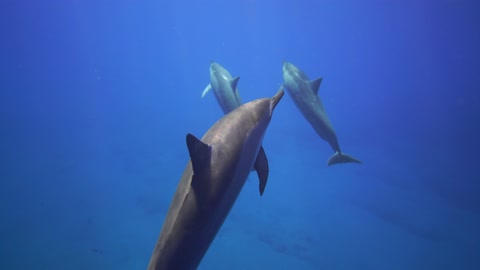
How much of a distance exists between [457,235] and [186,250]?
1406cm

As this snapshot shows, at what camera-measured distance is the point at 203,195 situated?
2.44 m

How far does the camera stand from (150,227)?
11.1 metres

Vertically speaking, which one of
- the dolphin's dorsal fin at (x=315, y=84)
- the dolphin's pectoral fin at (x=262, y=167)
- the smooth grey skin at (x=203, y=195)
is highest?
the dolphin's dorsal fin at (x=315, y=84)

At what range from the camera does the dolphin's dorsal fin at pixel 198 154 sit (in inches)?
94.0

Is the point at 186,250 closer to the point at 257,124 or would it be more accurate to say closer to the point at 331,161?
the point at 257,124

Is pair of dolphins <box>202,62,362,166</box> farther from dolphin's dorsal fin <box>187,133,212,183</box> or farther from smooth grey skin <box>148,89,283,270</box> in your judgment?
dolphin's dorsal fin <box>187,133,212,183</box>

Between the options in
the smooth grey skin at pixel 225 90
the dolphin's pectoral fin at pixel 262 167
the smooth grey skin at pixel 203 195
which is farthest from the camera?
the smooth grey skin at pixel 225 90

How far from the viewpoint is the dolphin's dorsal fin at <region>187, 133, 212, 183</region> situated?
239 centimetres

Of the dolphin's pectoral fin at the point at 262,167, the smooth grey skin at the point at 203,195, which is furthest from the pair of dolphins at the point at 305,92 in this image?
the smooth grey skin at the point at 203,195

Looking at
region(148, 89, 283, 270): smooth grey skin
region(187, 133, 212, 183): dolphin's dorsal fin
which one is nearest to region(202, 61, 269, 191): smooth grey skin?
region(148, 89, 283, 270): smooth grey skin

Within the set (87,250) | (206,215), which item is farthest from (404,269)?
(206,215)

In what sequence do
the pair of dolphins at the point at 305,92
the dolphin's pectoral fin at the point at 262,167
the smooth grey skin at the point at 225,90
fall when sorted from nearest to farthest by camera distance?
1. the dolphin's pectoral fin at the point at 262,167
2. the smooth grey skin at the point at 225,90
3. the pair of dolphins at the point at 305,92

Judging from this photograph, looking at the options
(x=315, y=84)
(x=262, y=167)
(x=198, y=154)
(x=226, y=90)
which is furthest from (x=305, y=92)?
(x=198, y=154)

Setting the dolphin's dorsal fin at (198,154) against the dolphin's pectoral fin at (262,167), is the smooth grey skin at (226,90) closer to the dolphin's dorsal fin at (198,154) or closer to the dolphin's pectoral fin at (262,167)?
the dolphin's pectoral fin at (262,167)
